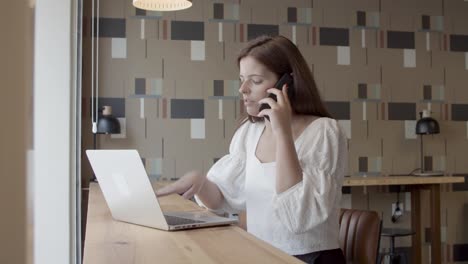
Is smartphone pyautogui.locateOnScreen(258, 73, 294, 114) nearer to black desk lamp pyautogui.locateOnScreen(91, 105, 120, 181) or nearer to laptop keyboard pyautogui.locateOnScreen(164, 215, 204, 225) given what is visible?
laptop keyboard pyautogui.locateOnScreen(164, 215, 204, 225)

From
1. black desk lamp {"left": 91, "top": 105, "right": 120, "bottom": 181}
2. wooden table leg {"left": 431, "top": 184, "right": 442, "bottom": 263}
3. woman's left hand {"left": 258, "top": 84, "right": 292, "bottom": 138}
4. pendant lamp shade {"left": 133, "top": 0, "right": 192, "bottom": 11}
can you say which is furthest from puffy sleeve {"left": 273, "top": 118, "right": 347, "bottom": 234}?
wooden table leg {"left": 431, "top": 184, "right": 442, "bottom": 263}

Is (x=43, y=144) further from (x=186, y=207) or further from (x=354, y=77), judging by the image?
(x=354, y=77)

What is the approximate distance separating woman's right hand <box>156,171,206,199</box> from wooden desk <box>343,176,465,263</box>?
99.1 inches

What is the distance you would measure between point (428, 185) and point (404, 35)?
1365mm

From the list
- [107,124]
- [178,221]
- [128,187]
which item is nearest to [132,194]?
[128,187]

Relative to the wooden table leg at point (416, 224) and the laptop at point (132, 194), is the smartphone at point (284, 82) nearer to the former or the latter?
the laptop at point (132, 194)

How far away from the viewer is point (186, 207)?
62.7 inches

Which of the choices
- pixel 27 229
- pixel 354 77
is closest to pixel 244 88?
pixel 27 229

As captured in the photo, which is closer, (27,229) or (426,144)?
(27,229)

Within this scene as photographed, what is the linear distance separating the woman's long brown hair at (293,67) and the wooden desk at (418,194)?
242cm

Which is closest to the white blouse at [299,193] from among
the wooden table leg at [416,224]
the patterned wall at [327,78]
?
the patterned wall at [327,78]

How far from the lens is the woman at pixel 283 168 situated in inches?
52.3

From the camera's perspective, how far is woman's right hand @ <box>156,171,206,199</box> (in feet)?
4.89

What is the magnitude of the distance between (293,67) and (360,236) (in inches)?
21.7
